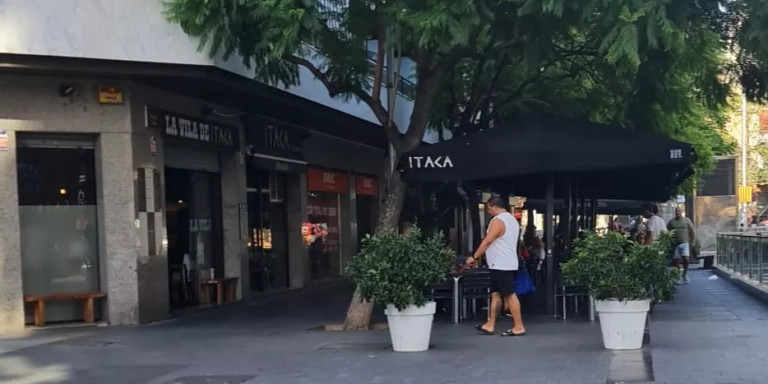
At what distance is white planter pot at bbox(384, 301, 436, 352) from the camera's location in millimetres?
11047

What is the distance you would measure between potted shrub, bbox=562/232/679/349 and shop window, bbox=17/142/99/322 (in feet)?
26.1

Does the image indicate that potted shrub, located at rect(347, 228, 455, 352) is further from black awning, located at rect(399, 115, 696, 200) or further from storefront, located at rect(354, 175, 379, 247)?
storefront, located at rect(354, 175, 379, 247)

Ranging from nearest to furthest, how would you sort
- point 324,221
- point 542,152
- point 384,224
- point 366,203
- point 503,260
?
point 503,260, point 542,152, point 384,224, point 324,221, point 366,203

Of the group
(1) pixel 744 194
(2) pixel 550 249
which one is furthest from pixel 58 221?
(1) pixel 744 194

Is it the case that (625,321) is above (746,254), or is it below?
above

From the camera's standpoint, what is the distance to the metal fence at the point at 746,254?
17.7m

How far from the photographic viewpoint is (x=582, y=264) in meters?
10.9

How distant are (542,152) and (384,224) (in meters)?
2.37

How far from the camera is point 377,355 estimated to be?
11000 mm

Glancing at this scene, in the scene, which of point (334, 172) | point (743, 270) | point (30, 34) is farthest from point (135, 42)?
point (743, 270)

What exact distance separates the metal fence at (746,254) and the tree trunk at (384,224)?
730 cm

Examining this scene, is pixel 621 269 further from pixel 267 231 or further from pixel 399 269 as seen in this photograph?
pixel 267 231

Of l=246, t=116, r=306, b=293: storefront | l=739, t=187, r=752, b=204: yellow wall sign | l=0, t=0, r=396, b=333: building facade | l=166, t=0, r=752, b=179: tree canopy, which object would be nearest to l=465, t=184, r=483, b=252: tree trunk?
l=166, t=0, r=752, b=179: tree canopy

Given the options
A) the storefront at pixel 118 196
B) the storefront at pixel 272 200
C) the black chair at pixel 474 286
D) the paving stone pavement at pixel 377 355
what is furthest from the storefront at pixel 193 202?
the black chair at pixel 474 286
